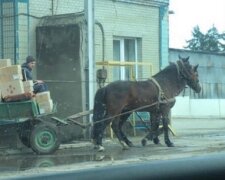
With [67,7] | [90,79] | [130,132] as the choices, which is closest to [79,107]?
[90,79]

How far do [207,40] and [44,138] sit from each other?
70.5 m

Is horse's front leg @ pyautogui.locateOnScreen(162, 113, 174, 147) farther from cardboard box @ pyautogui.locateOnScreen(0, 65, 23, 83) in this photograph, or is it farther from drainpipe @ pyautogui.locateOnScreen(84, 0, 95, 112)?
cardboard box @ pyautogui.locateOnScreen(0, 65, 23, 83)

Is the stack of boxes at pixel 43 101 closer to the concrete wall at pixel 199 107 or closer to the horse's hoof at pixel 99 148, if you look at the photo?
the horse's hoof at pixel 99 148

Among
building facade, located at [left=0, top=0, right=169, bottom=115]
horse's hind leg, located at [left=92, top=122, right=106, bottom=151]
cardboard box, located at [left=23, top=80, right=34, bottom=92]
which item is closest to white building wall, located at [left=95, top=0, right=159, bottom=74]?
building facade, located at [left=0, top=0, right=169, bottom=115]

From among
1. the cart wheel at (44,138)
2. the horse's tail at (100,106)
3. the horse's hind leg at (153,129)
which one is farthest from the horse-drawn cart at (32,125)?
the horse's hind leg at (153,129)

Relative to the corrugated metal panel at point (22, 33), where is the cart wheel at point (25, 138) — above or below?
below

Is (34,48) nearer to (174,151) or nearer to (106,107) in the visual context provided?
(106,107)

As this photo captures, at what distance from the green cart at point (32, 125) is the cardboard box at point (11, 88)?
8.6 inches

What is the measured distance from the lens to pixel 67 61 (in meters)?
15.1

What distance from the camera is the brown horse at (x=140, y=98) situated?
12.9m

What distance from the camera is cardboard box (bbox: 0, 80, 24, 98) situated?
11477mm

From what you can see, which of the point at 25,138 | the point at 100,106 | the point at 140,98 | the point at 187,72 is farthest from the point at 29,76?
the point at 187,72

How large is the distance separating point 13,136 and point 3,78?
78.0 inches

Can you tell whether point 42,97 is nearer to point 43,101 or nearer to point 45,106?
point 43,101
